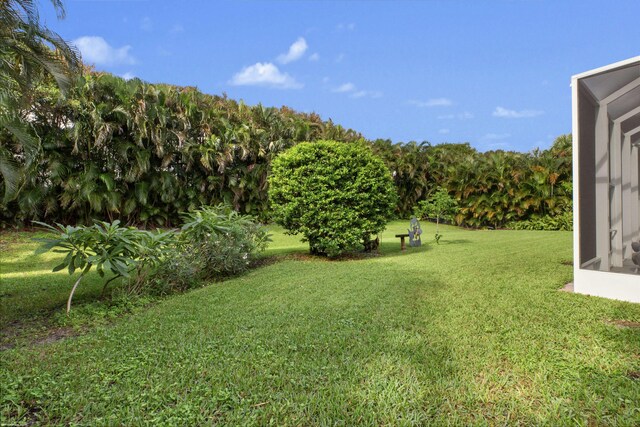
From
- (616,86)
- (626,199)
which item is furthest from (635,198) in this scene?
(616,86)

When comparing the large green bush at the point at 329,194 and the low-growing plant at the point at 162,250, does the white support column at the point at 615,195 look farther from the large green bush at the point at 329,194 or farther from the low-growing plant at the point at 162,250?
the low-growing plant at the point at 162,250

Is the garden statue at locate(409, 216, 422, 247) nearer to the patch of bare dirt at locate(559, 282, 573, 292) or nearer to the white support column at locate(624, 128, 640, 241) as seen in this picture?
the white support column at locate(624, 128, 640, 241)

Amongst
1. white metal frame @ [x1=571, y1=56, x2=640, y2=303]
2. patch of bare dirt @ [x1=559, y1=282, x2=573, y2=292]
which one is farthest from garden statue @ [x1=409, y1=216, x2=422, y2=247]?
patch of bare dirt @ [x1=559, y1=282, x2=573, y2=292]

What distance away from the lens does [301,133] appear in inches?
790

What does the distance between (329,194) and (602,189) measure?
17.2 feet

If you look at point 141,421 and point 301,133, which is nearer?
point 141,421

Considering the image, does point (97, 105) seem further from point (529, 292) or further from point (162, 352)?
point (529, 292)

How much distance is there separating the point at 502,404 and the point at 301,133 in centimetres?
1793

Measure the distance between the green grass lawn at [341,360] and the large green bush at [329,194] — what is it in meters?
3.21

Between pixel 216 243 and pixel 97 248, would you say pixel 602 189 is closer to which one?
pixel 216 243

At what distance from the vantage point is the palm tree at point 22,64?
6973mm

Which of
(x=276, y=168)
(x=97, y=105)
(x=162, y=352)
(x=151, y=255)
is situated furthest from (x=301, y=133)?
(x=162, y=352)

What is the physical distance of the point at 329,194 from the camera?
32.4 ft

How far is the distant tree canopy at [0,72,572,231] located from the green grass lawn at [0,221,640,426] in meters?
9.50
